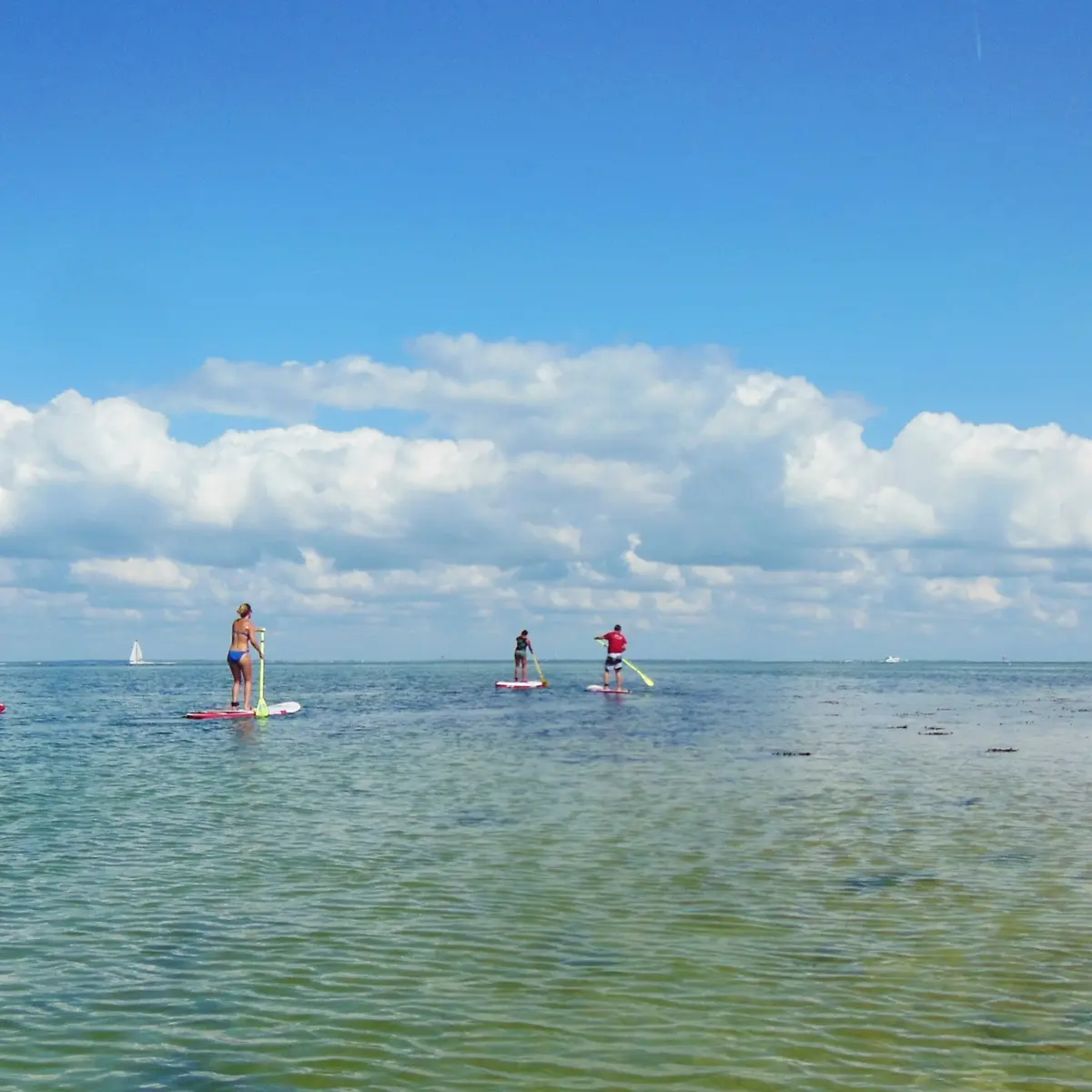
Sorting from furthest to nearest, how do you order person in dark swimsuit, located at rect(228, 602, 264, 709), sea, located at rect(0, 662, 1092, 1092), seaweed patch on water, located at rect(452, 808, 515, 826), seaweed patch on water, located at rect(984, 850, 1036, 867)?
person in dark swimsuit, located at rect(228, 602, 264, 709) → seaweed patch on water, located at rect(452, 808, 515, 826) → seaweed patch on water, located at rect(984, 850, 1036, 867) → sea, located at rect(0, 662, 1092, 1092)

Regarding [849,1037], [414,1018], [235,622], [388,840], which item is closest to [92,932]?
[414,1018]

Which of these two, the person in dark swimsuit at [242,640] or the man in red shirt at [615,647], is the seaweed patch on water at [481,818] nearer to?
the person in dark swimsuit at [242,640]

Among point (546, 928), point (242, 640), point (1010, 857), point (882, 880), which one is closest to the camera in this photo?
point (546, 928)

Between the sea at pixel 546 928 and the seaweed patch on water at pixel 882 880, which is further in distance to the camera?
the seaweed patch on water at pixel 882 880

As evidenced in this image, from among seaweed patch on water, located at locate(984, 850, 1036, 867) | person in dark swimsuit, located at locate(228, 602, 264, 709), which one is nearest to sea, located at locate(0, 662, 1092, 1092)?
seaweed patch on water, located at locate(984, 850, 1036, 867)

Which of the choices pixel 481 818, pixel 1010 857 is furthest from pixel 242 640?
pixel 1010 857

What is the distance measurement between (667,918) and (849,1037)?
3.91 m

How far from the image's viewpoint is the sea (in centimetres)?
854

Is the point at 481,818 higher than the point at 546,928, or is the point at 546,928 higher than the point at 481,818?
the point at 546,928

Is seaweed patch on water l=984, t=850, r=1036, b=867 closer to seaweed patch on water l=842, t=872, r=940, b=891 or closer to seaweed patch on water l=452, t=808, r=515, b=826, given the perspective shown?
seaweed patch on water l=842, t=872, r=940, b=891

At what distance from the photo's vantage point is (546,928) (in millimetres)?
12266

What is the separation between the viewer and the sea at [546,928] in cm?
854

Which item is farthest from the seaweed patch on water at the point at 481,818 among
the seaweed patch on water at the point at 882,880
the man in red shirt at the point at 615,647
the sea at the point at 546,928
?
the man in red shirt at the point at 615,647

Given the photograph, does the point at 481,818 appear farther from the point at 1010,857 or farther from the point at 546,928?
the point at 1010,857
